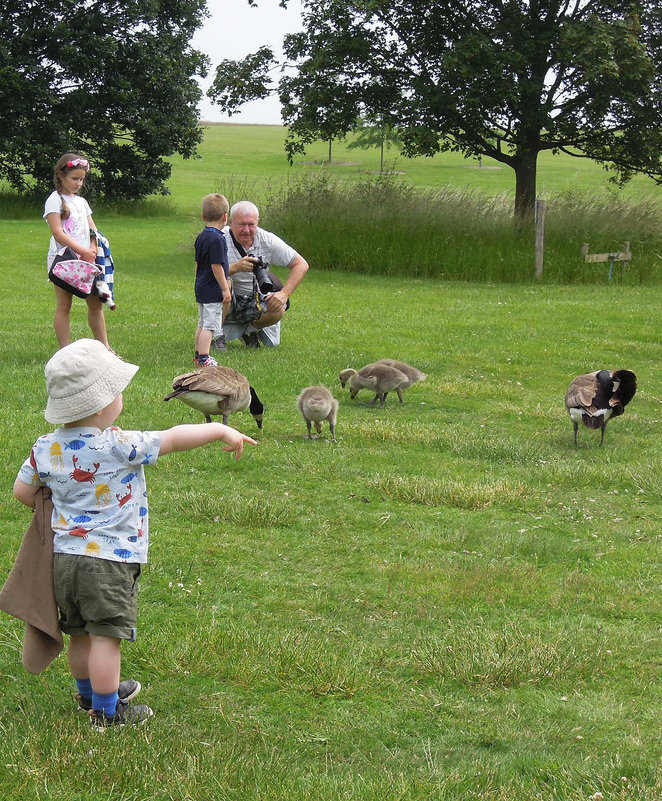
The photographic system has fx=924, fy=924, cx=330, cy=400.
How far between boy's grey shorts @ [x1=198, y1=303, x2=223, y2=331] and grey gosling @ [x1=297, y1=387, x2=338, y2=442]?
3.03 meters

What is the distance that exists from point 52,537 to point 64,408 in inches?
24.2

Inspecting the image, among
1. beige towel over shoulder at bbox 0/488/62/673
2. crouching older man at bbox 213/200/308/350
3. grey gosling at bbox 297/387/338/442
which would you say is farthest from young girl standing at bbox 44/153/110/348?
beige towel over shoulder at bbox 0/488/62/673

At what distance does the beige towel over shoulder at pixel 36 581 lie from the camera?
4.21 metres

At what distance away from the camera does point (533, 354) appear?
15.0 metres

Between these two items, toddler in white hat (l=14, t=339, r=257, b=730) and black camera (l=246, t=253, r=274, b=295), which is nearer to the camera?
toddler in white hat (l=14, t=339, r=257, b=730)

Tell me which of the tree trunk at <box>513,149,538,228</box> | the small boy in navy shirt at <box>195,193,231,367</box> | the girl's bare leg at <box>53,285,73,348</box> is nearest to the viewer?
the girl's bare leg at <box>53,285,73,348</box>

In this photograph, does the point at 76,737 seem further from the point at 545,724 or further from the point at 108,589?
the point at 545,724

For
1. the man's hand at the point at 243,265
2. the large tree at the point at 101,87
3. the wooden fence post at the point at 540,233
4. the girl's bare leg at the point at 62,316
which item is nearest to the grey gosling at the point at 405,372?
the man's hand at the point at 243,265

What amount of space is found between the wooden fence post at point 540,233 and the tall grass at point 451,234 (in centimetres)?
26

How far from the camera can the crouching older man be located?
1368 cm

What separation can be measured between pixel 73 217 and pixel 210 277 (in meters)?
1.93

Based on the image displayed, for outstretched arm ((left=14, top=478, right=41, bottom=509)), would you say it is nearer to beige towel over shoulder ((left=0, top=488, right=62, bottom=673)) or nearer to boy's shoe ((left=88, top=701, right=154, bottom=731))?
beige towel over shoulder ((left=0, top=488, right=62, bottom=673))

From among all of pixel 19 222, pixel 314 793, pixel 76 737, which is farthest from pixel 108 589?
pixel 19 222

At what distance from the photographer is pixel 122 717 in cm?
438
